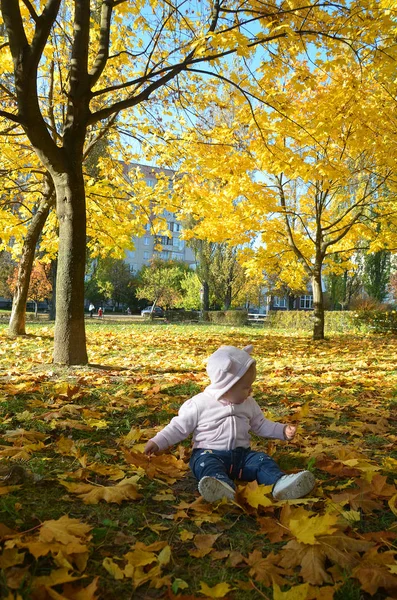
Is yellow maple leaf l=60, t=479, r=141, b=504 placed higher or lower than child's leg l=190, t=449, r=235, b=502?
lower

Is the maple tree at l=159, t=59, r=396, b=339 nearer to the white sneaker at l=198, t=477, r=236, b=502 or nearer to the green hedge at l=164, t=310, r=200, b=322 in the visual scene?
the white sneaker at l=198, t=477, r=236, b=502

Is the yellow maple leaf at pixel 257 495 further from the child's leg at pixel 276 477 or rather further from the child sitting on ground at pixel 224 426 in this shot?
the child sitting on ground at pixel 224 426

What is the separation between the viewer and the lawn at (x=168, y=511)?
1.58 m

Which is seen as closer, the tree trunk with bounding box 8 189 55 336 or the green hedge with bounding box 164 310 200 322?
the tree trunk with bounding box 8 189 55 336

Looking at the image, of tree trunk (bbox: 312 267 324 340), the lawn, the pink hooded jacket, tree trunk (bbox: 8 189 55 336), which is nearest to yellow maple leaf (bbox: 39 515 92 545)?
the lawn

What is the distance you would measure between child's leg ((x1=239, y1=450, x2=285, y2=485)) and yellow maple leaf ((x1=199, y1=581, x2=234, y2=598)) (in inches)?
35.2

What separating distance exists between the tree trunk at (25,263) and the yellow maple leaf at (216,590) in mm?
9743

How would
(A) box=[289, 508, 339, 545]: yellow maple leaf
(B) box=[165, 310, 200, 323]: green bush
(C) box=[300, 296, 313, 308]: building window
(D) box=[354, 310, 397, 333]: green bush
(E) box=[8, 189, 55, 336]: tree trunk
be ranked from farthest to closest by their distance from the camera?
(C) box=[300, 296, 313, 308]: building window
(B) box=[165, 310, 200, 323]: green bush
(D) box=[354, 310, 397, 333]: green bush
(E) box=[8, 189, 55, 336]: tree trunk
(A) box=[289, 508, 339, 545]: yellow maple leaf

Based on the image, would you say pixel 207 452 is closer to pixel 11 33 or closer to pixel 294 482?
pixel 294 482

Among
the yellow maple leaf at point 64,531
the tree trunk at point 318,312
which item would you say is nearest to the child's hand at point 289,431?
the yellow maple leaf at point 64,531

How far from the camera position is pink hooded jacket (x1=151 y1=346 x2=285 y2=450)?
8.48 ft

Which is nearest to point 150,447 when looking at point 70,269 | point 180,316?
point 70,269

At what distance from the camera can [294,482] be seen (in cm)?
222

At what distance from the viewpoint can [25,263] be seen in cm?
1066
